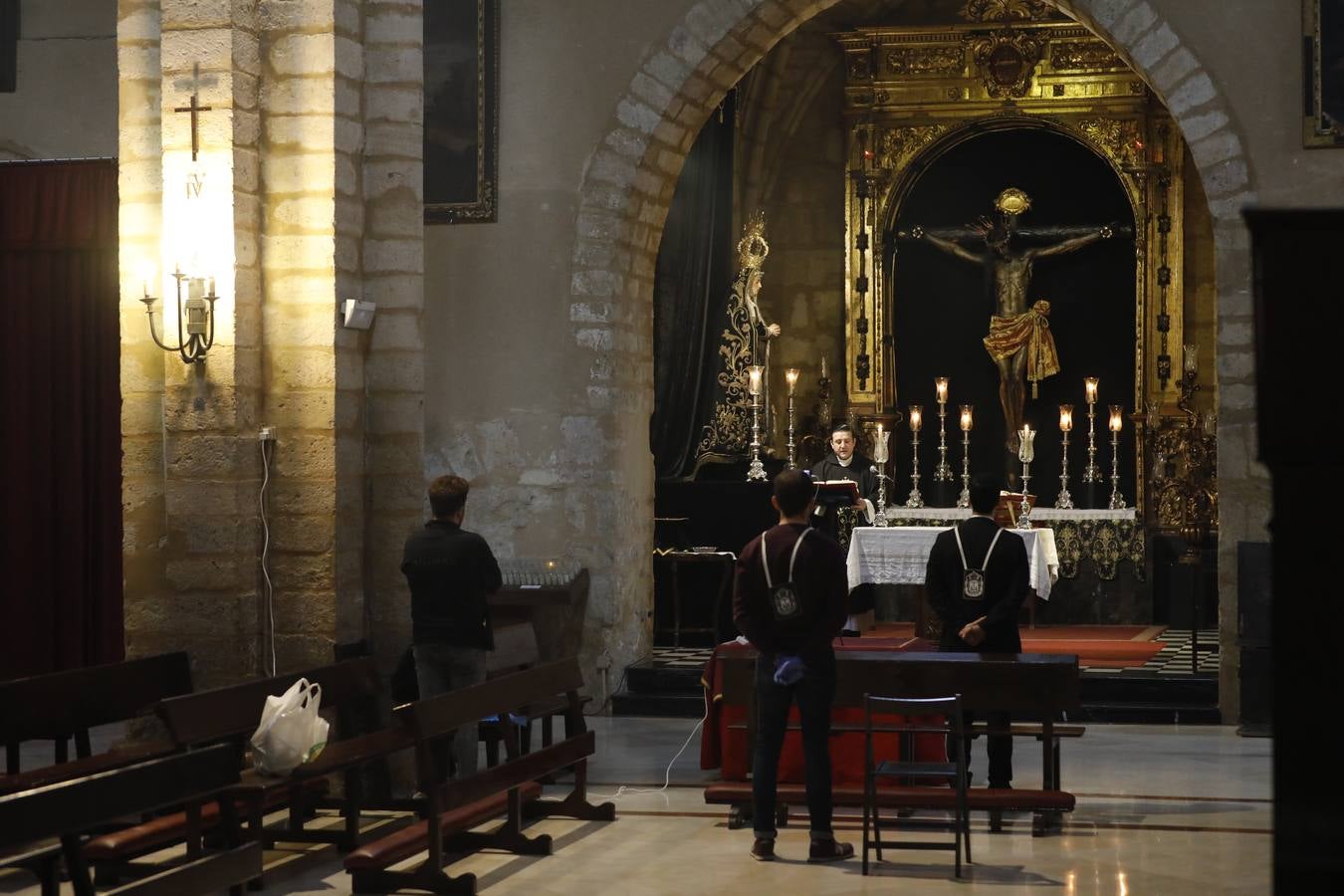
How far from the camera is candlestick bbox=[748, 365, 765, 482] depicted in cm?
1281

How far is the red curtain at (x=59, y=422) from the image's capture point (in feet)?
37.6

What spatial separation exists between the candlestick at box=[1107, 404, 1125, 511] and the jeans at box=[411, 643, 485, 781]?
295 inches

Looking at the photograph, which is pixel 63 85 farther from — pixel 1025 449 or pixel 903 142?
pixel 1025 449

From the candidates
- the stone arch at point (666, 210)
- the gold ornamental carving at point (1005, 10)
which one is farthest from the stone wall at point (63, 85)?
the gold ornamental carving at point (1005, 10)

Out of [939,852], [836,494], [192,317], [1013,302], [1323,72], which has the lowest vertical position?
[939,852]

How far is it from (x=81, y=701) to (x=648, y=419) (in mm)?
5155

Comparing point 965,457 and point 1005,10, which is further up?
point 1005,10

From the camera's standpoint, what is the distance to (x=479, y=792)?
6605 mm

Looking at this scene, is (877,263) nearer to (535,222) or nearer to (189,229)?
(535,222)

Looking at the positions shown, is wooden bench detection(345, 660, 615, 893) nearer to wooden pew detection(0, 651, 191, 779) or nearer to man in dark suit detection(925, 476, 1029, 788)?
wooden pew detection(0, 651, 191, 779)

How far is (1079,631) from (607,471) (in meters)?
4.08

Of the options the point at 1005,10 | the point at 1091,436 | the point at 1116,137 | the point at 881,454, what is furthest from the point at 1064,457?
the point at 1005,10

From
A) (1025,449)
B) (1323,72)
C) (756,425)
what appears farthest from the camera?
(1025,449)

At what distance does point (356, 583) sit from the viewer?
8016mm
